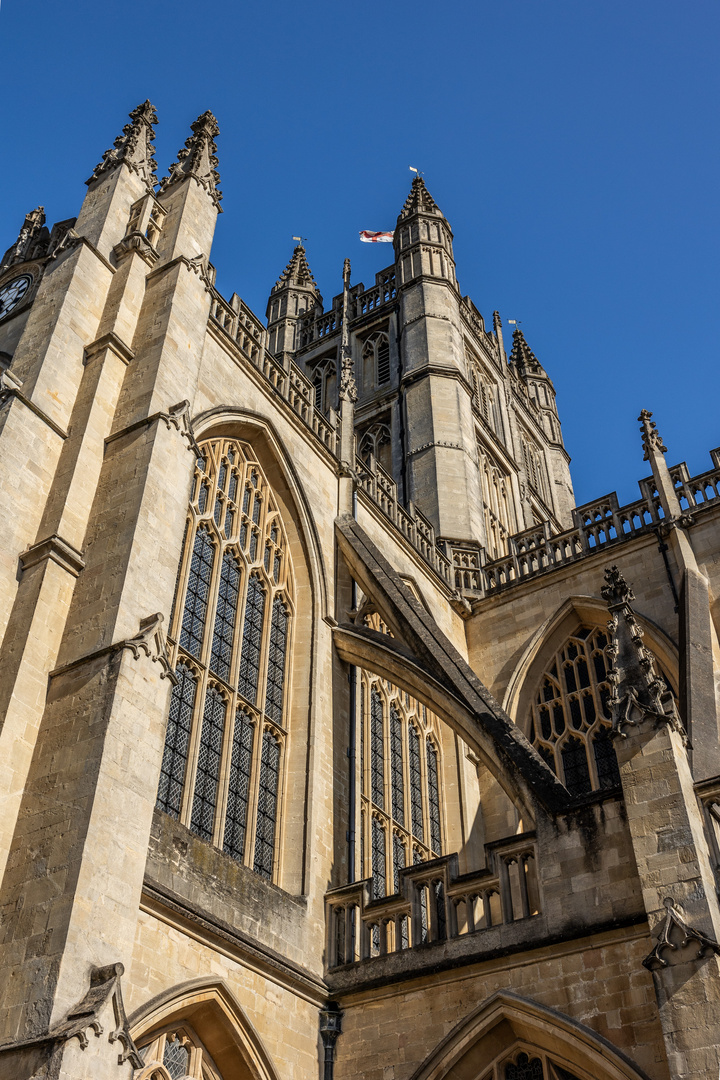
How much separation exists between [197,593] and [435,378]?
13981 mm

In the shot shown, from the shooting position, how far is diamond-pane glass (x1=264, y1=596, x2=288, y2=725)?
452 inches

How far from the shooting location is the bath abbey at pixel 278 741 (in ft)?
24.6

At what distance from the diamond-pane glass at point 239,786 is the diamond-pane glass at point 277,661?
1.63ft

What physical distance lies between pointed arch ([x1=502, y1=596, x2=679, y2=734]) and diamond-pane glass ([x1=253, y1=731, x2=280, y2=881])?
17.7 ft

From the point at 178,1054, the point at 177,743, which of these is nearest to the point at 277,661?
the point at 177,743

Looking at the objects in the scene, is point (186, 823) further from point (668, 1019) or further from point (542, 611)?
point (542, 611)

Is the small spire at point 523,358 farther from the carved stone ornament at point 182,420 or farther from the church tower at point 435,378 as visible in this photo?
the carved stone ornament at point 182,420

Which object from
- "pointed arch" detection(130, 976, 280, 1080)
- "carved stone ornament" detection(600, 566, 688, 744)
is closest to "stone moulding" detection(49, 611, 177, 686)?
"pointed arch" detection(130, 976, 280, 1080)

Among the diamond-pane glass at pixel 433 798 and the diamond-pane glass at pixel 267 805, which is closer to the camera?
the diamond-pane glass at pixel 267 805

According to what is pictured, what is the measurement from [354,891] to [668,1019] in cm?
370

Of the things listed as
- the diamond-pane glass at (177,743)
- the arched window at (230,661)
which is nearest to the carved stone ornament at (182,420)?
the arched window at (230,661)

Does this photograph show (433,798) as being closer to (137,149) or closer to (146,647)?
(146,647)

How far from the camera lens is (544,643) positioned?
53.2ft

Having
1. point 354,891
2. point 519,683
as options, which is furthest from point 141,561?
point 519,683
